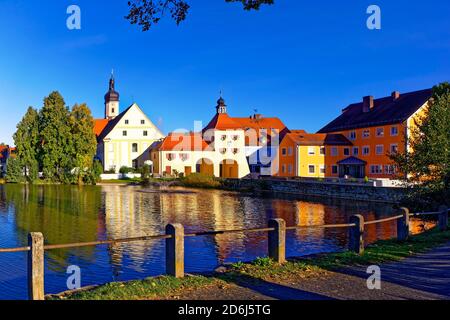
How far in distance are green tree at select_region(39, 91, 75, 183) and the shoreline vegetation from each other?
55.8m

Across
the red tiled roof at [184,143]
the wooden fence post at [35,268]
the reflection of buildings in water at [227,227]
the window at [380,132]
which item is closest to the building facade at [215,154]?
the red tiled roof at [184,143]

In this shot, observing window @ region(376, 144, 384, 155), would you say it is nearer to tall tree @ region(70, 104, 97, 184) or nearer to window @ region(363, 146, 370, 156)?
window @ region(363, 146, 370, 156)

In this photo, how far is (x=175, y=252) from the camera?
8.80 metres

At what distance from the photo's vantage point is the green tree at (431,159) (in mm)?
21125

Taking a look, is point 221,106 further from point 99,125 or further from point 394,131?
point 394,131

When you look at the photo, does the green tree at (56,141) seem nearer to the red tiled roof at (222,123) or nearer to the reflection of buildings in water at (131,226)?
the red tiled roof at (222,123)

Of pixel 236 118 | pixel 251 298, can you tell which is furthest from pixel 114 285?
pixel 236 118

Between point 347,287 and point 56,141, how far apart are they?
60.3m

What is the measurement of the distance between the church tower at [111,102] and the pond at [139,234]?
220ft

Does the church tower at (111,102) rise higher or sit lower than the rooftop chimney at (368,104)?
higher

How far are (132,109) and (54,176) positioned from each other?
1828cm

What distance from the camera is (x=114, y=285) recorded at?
26.7ft

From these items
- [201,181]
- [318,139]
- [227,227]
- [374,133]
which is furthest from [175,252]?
[318,139]

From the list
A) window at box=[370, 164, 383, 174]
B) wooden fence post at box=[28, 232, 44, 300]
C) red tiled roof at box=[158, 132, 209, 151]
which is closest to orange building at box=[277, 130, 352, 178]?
window at box=[370, 164, 383, 174]
